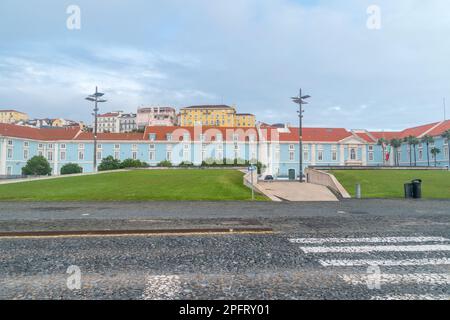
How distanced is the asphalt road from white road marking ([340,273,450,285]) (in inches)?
0.6

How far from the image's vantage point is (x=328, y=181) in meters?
30.9

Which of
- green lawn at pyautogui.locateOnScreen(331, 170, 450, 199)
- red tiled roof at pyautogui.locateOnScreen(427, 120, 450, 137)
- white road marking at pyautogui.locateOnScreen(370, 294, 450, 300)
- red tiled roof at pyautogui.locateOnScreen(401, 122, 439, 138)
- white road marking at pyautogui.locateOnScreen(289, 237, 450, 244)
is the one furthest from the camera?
red tiled roof at pyautogui.locateOnScreen(401, 122, 439, 138)

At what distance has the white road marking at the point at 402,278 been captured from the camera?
17.0ft

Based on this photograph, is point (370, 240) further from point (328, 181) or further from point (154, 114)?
point (154, 114)

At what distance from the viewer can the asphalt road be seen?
4.76m

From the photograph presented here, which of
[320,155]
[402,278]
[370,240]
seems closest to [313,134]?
[320,155]

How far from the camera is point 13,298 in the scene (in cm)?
449

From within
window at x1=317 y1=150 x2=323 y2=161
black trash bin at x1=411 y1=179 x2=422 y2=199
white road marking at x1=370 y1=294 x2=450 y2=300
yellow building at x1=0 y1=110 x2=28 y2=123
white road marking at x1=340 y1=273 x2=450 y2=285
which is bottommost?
white road marking at x1=340 y1=273 x2=450 y2=285

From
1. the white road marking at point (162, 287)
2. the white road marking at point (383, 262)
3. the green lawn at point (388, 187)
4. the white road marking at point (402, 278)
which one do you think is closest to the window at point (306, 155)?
the green lawn at point (388, 187)

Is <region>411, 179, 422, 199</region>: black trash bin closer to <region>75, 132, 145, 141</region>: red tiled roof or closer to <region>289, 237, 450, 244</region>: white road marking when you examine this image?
<region>289, 237, 450, 244</region>: white road marking

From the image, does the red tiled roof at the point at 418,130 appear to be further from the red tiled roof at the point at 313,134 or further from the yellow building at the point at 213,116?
the yellow building at the point at 213,116

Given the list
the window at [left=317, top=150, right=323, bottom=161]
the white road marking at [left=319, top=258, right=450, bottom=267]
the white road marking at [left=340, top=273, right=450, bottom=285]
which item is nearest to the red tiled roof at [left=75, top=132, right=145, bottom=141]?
the window at [left=317, top=150, right=323, bottom=161]

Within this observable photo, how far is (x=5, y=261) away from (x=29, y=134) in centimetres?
9300
